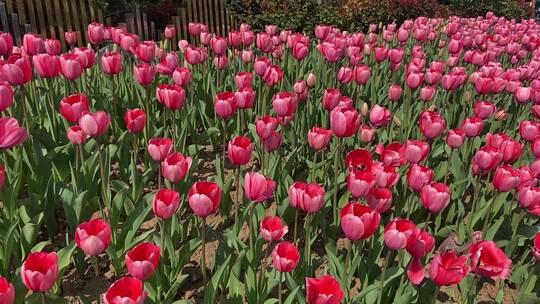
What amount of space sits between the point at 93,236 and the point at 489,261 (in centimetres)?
128

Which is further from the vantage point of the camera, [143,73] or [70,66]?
[143,73]

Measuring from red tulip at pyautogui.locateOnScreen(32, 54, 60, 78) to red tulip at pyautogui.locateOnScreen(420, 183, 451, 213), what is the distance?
2.12 meters

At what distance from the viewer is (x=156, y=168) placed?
2.84 meters

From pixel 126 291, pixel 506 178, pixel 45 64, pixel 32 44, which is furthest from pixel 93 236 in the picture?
pixel 32 44

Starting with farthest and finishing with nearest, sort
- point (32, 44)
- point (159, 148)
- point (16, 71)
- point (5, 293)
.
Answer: point (32, 44) < point (16, 71) < point (159, 148) < point (5, 293)

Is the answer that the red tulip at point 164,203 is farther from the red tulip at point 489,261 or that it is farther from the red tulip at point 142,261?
the red tulip at point 489,261

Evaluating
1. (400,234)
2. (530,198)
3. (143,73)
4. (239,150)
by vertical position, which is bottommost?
(530,198)

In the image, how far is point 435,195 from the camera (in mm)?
2006

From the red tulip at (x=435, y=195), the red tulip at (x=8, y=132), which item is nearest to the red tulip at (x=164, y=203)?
→ the red tulip at (x=8, y=132)

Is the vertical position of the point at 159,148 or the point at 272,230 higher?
the point at 159,148

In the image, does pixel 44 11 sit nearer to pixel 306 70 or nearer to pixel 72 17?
pixel 72 17

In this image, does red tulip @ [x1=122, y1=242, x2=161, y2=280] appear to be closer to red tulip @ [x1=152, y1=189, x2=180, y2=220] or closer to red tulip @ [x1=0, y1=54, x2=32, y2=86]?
red tulip @ [x1=152, y1=189, x2=180, y2=220]

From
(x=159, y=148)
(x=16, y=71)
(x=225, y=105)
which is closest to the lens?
(x=159, y=148)

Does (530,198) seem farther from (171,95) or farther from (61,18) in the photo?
(61,18)
